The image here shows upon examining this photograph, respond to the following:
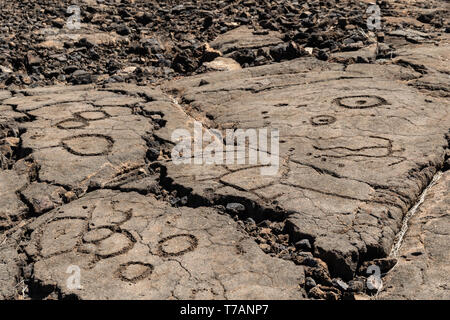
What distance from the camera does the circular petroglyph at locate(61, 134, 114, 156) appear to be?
12.5 feet

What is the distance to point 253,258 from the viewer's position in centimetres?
264

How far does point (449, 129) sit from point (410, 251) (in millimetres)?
1548

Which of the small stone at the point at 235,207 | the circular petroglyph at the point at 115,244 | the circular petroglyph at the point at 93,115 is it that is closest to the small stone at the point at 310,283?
the small stone at the point at 235,207

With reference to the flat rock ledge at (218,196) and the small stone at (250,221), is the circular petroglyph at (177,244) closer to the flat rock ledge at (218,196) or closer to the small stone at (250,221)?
the flat rock ledge at (218,196)

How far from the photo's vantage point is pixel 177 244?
2748mm

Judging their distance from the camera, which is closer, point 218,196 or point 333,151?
point 218,196

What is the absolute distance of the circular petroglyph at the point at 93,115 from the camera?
443 centimetres

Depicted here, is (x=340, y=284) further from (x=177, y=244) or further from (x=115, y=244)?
(x=115, y=244)

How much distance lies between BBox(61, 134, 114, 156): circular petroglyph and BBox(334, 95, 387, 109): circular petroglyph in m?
1.86

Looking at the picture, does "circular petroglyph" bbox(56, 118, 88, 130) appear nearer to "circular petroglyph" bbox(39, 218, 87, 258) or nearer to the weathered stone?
the weathered stone

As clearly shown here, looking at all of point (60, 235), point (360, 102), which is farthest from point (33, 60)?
point (60, 235)

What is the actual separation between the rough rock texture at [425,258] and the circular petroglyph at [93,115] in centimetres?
249

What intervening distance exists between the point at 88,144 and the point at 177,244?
146 cm

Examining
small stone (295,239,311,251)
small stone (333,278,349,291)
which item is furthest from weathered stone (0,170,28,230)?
small stone (333,278,349,291)
